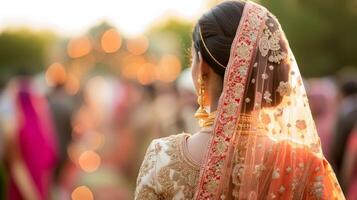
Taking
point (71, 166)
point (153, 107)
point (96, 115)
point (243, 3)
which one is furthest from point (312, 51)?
point (243, 3)

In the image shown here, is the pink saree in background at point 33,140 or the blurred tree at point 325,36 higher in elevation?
the pink saree in background at point 33,140

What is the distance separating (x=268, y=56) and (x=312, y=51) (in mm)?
33119

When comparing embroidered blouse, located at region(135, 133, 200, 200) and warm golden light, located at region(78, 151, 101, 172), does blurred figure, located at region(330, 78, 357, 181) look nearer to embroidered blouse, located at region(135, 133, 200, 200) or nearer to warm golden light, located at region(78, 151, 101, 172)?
warm golden light, located at region(78, 151, 101, 172)

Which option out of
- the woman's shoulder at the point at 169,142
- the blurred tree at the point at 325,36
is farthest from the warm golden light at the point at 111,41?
the woman's shoulder at the point at 169,142

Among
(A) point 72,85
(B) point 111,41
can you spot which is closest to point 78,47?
(B) point 111,41

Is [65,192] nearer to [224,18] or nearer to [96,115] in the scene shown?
[96,115]

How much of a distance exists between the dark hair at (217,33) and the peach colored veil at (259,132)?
0.10 ft

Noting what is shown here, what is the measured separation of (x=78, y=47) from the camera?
90.1 feet

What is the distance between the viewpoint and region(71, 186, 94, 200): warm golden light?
13239 mm

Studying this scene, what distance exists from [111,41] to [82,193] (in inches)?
468

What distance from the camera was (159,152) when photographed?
15.1 feet

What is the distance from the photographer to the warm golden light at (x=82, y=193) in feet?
43.4

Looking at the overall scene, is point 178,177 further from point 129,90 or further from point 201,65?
point 129,90

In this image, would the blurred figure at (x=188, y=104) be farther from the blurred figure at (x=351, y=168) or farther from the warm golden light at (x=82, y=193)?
the warm golden light at (x=82, y=193)
